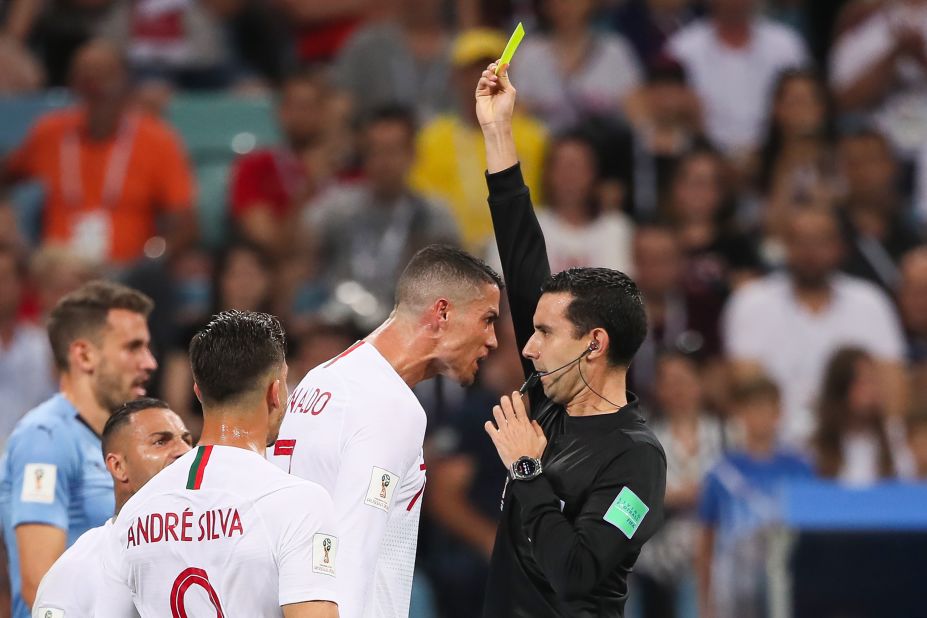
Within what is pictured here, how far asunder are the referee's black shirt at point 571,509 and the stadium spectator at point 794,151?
660 centimetres

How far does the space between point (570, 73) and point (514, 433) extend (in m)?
7.65

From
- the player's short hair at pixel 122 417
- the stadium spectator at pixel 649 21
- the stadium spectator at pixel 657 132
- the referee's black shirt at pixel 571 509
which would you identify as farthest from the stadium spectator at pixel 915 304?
the player's short hair at pixel 122 417

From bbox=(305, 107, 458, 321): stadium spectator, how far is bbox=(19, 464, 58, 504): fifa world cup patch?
5.04 meters

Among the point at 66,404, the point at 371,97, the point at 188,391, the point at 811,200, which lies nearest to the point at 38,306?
the point at 188,391

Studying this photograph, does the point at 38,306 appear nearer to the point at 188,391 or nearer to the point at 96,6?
the point at 188,391

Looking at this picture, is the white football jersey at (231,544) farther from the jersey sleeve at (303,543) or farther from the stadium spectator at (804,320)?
the stadium spectator at (804,320)

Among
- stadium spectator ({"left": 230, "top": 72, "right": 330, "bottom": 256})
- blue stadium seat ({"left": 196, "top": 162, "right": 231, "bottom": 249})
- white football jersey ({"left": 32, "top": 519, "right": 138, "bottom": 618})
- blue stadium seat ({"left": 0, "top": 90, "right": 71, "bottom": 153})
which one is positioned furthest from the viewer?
blue stadium seat ({"left": 0, "top": 90, "right": 71, "bottom": 153})

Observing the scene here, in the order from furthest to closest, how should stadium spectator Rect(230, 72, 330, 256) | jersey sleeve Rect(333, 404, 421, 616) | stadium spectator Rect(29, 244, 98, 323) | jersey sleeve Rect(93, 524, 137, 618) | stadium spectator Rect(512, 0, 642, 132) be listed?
stadium spectator Rect(512, 0, 642, 132) < stadium spectator Rect(230, 72, 330, 256) < stadium spectator Rect(29, 244, 98, 323) < jersey sleeve Rect(333, 404, 421, 616) < jersey sleeve Rect(93, 524, 137, 618)

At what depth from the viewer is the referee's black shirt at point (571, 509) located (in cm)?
473

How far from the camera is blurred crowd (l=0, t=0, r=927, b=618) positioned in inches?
376

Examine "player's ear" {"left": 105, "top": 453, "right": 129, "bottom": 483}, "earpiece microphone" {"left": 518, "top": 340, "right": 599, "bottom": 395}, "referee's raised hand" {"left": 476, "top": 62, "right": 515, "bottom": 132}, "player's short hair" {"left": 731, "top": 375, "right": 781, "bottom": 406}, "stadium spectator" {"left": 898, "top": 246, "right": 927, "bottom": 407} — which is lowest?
"player's ear" {"left": 105, "top": 453, "right": 129, "bottom": 483}

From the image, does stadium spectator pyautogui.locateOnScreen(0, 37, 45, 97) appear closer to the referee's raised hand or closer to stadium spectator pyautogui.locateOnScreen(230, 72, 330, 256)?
stadium spectator pyautogui.locateOnScreen(230, 72, 330, 256)

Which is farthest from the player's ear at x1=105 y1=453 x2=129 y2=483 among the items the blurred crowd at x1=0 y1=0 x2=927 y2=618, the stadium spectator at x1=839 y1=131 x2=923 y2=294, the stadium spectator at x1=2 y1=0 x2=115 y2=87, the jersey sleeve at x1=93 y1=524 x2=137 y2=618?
the stadium spectator at x1=2 y1=0 x2=115 y2=87

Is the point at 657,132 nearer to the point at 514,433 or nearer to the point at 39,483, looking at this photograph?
the point at 514,433
